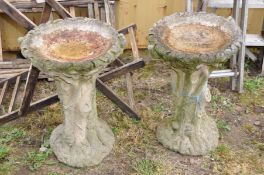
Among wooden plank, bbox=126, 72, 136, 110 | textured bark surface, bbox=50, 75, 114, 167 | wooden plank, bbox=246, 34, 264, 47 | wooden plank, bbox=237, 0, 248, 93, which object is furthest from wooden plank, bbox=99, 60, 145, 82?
wooden plank, bbox=246, 34, 264, 47

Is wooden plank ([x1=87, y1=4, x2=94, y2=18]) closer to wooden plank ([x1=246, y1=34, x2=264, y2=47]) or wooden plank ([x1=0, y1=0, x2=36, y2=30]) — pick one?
wooden plank ([x1=0, y1=0, x2=36, y2=30])

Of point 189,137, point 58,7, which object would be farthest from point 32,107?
point 189,137

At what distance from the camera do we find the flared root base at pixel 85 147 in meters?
4.70

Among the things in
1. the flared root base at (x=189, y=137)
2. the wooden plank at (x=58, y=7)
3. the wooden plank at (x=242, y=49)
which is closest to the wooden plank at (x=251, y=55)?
the wooden plank at (x=242, y=49)

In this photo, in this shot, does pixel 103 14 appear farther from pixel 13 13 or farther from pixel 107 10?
pixel 13 13

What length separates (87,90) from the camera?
4.34 m

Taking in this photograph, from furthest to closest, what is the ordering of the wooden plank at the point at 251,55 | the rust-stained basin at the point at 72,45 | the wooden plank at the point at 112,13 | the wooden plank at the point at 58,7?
the wooden plank at the point at 251,55 < the wooden plank at the point at 112,13 < the wooden plank at the point at 58,7 < the rust-stained basin at the point at 72,45

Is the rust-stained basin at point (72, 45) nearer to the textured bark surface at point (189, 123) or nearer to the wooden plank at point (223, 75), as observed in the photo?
the textured bark surface at point (189, 123)

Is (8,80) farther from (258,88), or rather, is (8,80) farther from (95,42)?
(258,88)

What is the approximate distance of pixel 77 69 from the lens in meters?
3.91

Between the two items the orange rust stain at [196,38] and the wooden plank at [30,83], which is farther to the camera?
the wooden plank at [30,83]

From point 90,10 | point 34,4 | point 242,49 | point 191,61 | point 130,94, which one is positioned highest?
point 34,4

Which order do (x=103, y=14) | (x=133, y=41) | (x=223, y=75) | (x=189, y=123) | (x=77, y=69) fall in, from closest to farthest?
(x=77, y=69) → (x=189, y=123) → (x=133, y=41) → (x=223, y=75) → (x=103, y=14)

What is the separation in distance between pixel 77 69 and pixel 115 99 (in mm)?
1231
